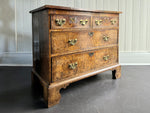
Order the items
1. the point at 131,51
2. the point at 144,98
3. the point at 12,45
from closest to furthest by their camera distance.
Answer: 1. the point at 144,98
2. the point at 12,45
3. the point at 131,51

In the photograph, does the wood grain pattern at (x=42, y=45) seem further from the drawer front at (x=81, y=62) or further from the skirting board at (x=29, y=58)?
the skirting board at (x=29, y=58)

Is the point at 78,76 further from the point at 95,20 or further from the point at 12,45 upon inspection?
the point at 12,45

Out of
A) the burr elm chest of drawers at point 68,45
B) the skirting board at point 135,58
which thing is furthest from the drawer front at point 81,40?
the skirting board at point 135,58

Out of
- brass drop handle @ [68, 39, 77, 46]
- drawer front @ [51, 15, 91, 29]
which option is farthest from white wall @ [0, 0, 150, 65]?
brass drop handle @ [68, 39, 77, 46]

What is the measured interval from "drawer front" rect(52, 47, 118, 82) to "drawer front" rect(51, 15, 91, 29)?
1.06ft

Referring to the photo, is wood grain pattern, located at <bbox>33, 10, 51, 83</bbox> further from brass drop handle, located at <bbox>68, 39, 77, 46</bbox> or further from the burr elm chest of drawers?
brass drop handle, located at <bbox>68, 39, 77, 46</bbox>

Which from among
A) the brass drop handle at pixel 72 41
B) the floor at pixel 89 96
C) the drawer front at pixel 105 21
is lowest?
the floor at pixel 89 96

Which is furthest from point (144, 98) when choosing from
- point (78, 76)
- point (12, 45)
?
point (12, 45)

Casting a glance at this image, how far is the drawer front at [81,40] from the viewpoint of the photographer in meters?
1.47

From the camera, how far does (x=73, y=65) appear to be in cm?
163

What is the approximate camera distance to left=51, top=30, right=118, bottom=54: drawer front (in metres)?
1.47

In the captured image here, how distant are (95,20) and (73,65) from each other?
2.08 ft

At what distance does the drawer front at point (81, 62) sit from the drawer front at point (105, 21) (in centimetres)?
33

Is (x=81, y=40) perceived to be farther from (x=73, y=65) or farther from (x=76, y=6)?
(x=76, y=6)
